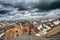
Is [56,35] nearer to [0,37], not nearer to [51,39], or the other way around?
[51,39]

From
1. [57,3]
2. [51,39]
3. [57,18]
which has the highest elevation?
[57,3]

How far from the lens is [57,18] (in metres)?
10.9

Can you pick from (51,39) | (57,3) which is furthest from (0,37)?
(57,3)

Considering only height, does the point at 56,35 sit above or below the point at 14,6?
below

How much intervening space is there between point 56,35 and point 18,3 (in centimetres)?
258

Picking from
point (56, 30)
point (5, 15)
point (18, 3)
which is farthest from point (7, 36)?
point (56, 30)

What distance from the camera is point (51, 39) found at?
10945 mm

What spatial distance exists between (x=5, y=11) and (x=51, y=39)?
2786 mm

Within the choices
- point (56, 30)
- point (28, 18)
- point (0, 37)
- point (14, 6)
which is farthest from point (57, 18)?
point (0, 37)

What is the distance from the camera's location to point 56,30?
11.0m

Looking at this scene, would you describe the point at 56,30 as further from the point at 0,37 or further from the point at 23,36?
the point at 0,37

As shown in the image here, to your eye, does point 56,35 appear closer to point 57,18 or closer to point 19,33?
point 57,18

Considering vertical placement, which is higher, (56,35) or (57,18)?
(57,18)

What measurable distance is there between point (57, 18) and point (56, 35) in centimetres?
92
